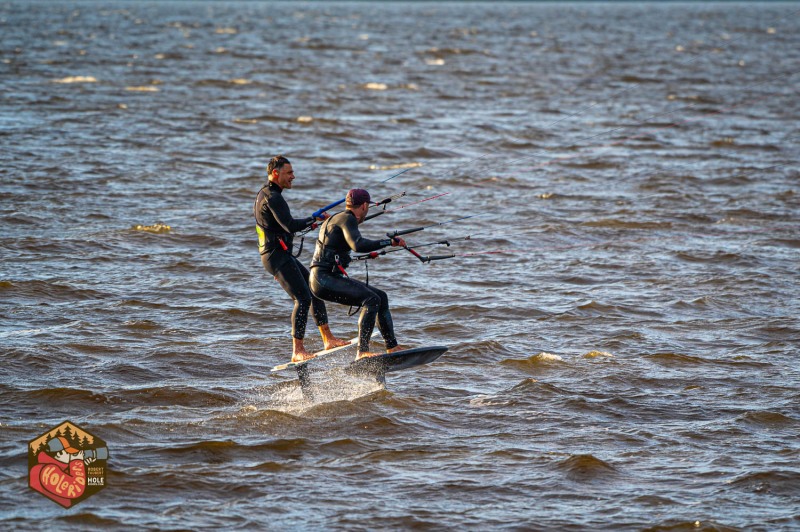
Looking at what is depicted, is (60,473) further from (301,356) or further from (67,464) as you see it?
(301,356)

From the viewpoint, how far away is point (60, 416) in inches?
495

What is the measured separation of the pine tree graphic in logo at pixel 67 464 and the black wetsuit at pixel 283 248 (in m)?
2.76

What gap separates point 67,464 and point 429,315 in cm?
732

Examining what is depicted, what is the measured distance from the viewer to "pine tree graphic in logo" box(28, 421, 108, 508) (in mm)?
10594

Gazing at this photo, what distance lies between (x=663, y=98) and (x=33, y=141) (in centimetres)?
2489

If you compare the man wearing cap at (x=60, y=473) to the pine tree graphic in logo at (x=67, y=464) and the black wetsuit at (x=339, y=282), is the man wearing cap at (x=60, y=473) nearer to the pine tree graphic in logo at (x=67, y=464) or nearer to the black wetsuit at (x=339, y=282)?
the pine tree graphic in logo at (x=67, y=464)

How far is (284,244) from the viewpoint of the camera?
13.0 metres

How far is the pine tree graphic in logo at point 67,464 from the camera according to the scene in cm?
1059

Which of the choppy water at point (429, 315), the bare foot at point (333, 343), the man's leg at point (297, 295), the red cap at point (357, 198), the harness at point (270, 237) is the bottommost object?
the choppy water at point (429, 315)

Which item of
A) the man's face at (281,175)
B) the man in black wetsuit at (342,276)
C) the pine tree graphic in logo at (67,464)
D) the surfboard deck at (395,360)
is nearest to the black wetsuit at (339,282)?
the man in black wetsuit at (342,276)

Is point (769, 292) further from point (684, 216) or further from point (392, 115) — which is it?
point (392, 115)

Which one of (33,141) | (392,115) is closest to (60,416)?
(33,141)

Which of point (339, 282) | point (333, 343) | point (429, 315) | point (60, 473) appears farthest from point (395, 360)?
point (429, 315)

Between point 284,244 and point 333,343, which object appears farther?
point 333,343
